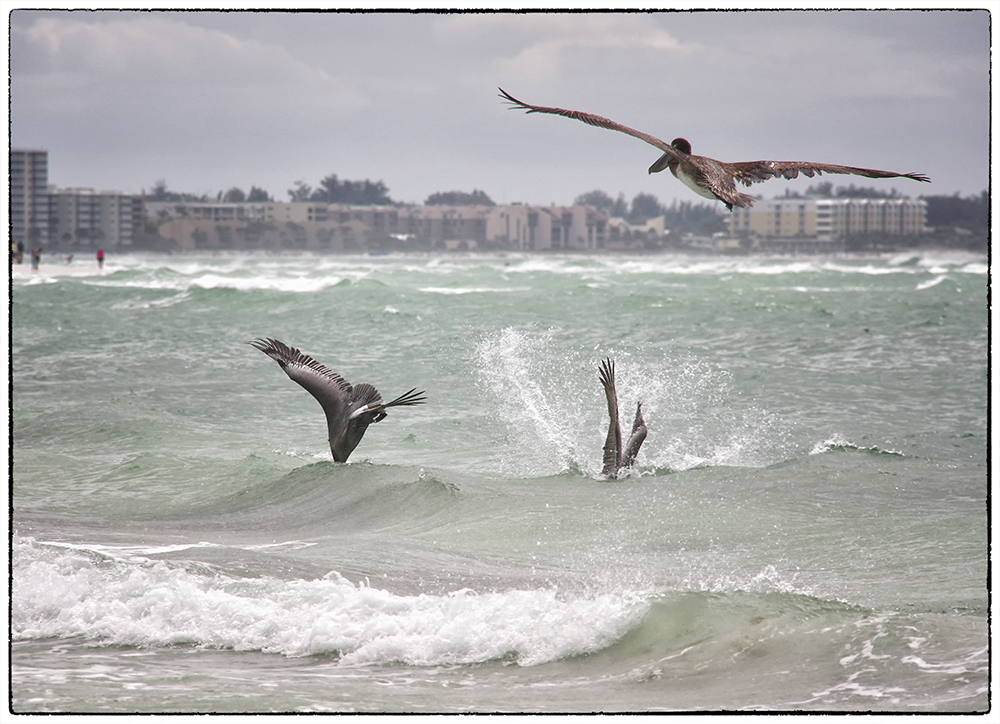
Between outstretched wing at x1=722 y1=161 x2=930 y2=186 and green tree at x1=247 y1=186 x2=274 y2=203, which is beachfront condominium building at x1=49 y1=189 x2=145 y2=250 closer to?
green tree at x1=247 y1=186 x2=274 y2=203

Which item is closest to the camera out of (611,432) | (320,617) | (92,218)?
(320,617)

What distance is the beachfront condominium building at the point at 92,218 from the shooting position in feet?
24.0

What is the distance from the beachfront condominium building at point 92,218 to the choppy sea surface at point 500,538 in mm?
1349

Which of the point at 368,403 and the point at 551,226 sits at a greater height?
the point at 551,226

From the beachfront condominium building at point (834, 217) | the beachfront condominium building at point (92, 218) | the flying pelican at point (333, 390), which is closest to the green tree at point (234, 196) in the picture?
the beachfront condominium building at point (92, 218)

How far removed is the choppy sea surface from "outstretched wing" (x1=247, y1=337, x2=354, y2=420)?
1.82 ft

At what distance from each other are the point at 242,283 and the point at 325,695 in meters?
25.3

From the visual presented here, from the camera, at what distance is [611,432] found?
243 inches

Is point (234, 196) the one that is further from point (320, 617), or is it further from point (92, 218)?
point (320, 617)

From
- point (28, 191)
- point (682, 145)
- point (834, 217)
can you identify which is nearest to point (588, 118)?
point (682, 145)

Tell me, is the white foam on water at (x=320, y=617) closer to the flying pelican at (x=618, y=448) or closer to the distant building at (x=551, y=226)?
the flying pelican at (x=618, y=448)

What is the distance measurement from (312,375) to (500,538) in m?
1.32

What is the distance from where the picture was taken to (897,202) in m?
8.08

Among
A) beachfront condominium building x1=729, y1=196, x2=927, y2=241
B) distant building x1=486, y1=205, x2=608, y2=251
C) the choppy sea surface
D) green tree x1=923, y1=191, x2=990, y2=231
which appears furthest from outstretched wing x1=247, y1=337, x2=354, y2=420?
beachfront condominium building x1=729, y1=196, x2=927, y2=241
